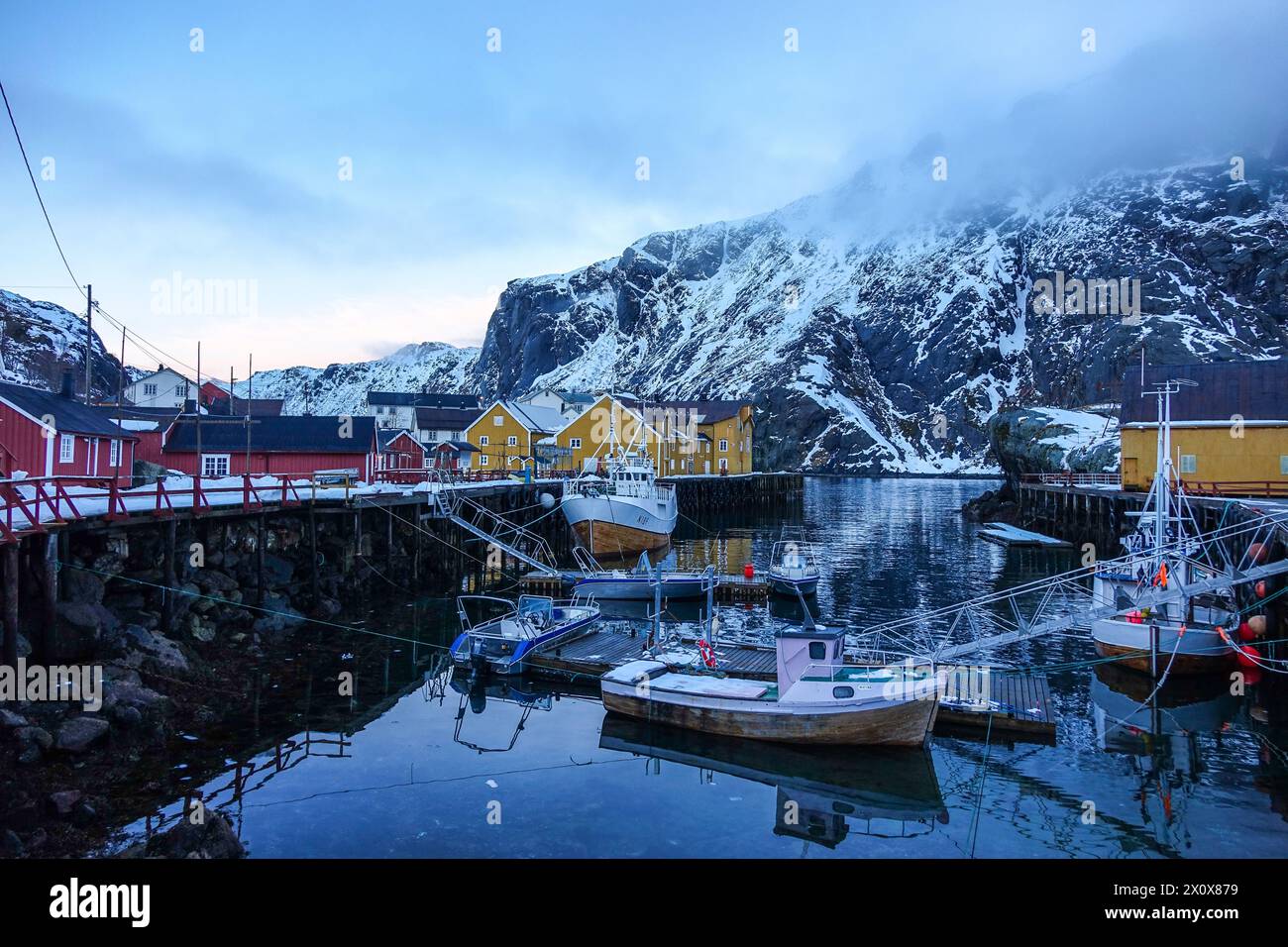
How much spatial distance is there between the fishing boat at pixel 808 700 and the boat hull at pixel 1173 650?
27.7 ft

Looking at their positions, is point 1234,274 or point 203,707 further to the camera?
point 1234,274

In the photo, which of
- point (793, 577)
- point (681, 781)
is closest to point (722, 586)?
point (793, 577)

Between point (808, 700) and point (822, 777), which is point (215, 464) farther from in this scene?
point (822, 777)

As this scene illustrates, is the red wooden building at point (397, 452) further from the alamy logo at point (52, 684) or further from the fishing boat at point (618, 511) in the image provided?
the alamy logo at point (52, 684)

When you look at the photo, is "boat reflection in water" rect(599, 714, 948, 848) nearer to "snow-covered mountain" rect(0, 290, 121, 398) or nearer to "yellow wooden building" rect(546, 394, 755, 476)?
"yellow wooden building" rect(546, 394, 755, 476)

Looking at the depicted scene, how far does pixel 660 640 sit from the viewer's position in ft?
81.3

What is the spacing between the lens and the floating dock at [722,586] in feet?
123

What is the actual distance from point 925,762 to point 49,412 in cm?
3290

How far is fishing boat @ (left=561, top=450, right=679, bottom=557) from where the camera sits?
49.9 m

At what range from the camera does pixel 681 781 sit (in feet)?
53.8

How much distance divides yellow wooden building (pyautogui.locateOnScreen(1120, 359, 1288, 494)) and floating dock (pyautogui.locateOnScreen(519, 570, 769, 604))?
26522 mm
